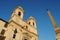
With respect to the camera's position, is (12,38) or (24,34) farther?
(24,34)

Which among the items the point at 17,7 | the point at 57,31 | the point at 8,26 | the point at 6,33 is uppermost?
the point at 17,7

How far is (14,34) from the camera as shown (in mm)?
22094

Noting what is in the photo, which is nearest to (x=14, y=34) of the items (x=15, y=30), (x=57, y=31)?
(x=15, y=30)

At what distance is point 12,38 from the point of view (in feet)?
68.3

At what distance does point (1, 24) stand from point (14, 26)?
3050mm

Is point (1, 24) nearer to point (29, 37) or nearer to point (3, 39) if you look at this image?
point (3, 39)

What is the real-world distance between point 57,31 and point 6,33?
55.0ft

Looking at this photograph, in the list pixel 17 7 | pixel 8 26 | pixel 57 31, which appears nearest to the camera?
pixel 57 31

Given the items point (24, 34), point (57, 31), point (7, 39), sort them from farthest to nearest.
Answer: point (24, 34), point (7, 39), point (57, 31)

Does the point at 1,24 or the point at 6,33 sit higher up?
the point at 1,24

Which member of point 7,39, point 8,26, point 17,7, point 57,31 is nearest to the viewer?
point 57,31

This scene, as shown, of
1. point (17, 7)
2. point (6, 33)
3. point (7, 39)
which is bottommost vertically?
point (7, 39)

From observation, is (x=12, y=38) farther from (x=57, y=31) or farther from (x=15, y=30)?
(x=57, y=31)

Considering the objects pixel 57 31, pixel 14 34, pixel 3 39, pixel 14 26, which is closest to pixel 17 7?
pixel 14 26
